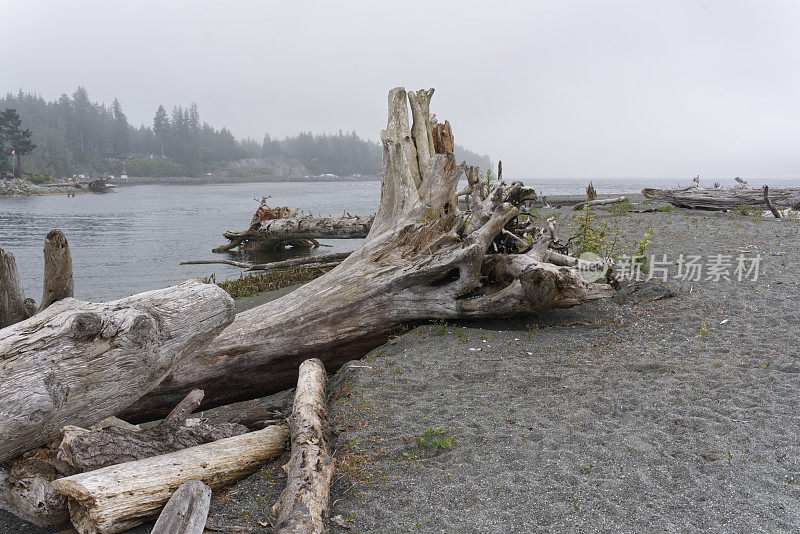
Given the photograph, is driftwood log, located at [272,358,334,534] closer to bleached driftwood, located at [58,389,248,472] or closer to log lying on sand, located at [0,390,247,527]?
bleached driftwood, located at [58,389,248,472]

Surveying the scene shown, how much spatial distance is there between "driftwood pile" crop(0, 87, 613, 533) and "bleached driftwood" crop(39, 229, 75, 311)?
0.05ft

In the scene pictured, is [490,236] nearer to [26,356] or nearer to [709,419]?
[709,419]

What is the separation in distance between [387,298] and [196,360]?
8.74ft

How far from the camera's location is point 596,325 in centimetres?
738

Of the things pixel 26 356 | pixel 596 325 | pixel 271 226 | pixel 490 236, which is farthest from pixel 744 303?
pixel 271 226

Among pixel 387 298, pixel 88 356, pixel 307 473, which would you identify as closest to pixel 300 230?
pixel 387 298

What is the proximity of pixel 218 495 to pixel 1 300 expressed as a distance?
321 cm

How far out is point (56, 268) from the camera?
4965 mm

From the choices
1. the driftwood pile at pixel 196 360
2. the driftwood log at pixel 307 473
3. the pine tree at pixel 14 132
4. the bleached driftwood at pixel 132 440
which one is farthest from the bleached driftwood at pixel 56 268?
the pine tree at pixel 14 132

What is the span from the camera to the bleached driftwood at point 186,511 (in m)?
3.36

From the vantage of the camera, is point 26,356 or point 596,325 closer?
point 26,356

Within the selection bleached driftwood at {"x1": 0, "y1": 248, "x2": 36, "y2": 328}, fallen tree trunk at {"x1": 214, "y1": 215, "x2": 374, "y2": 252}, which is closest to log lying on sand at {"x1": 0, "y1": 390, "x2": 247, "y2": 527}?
bleached driftwood at {"x1": 0, "y1": 248, "x2": 36, "y2": 328}

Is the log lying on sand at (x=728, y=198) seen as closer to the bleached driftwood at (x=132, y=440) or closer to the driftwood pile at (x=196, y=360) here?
the driftwood pile at (x=196, y=360)

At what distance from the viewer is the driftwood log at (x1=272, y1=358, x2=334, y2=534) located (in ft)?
11.1
